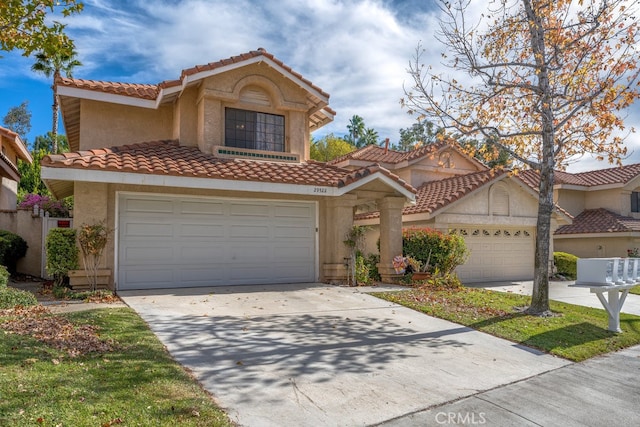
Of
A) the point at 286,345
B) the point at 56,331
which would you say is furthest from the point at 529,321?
the point at 56,331

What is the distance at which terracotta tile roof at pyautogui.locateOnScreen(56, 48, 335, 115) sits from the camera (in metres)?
13.2

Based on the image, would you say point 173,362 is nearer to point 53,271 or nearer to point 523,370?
point 523,370

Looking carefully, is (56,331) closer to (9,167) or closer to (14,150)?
(9,167)

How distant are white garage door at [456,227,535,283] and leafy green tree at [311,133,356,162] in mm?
23033

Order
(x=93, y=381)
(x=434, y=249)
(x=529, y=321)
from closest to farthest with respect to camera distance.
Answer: (x=93, y=381) → (x=529, y=321) → (x=434, y=249)

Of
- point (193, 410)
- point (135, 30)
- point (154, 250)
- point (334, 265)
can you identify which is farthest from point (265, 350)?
point (135, 30)

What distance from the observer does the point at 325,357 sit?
6316 millimetres

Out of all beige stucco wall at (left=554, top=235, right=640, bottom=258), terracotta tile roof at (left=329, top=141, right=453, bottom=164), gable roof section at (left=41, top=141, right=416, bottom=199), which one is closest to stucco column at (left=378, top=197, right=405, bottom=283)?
gable roof section at (left=41, top=141, right=416, bottom=199)

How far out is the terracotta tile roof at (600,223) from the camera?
73.0 ft

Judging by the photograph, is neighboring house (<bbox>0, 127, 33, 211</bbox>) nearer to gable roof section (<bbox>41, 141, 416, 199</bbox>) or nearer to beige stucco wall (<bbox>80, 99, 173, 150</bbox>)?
beige stucco wall (<bbox>80, 99, 173, 150</bbox>)

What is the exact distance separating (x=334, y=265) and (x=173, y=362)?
8.34 m

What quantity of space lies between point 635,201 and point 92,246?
2677 cm

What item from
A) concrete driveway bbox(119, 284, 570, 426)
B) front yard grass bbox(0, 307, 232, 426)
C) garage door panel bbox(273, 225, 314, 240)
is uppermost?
garage door panel bbox(273, 225, 314, 240)

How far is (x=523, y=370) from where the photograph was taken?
6.35m
